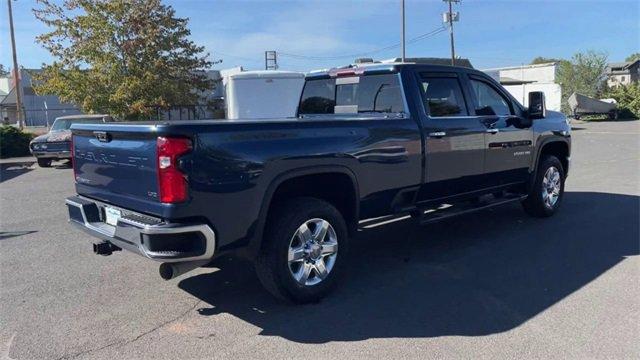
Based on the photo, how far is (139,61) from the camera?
23500 millimetres

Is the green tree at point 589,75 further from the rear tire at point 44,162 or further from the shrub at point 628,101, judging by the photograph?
the rear tire at point 44,162

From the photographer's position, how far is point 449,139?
18.3ft

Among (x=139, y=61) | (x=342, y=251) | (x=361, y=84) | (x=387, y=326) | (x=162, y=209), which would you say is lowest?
(x=387, y=326)

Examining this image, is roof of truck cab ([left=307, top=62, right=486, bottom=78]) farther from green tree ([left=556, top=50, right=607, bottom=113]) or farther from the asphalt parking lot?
green tree ([left=556, top=50, right=607, bottom=113])

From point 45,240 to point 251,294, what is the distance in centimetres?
343

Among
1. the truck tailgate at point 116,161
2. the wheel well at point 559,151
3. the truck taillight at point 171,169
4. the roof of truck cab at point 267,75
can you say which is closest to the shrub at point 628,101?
the roof of truck cab at point 267,75

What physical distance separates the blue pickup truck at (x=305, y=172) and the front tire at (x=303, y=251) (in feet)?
0.03

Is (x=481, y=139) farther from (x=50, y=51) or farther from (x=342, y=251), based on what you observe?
(x=50, y=51)

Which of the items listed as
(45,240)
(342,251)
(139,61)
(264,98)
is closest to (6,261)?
(45,240)

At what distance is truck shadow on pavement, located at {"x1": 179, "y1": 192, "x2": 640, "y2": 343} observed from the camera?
407 cm

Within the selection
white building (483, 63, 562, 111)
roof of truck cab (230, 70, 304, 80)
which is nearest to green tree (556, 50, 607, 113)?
white building (483, 63, 562, 111)

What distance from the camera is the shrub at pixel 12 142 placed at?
20656 mm

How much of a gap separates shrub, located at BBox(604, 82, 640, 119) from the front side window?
142 feet

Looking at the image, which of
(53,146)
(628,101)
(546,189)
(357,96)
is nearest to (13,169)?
(53,146)
